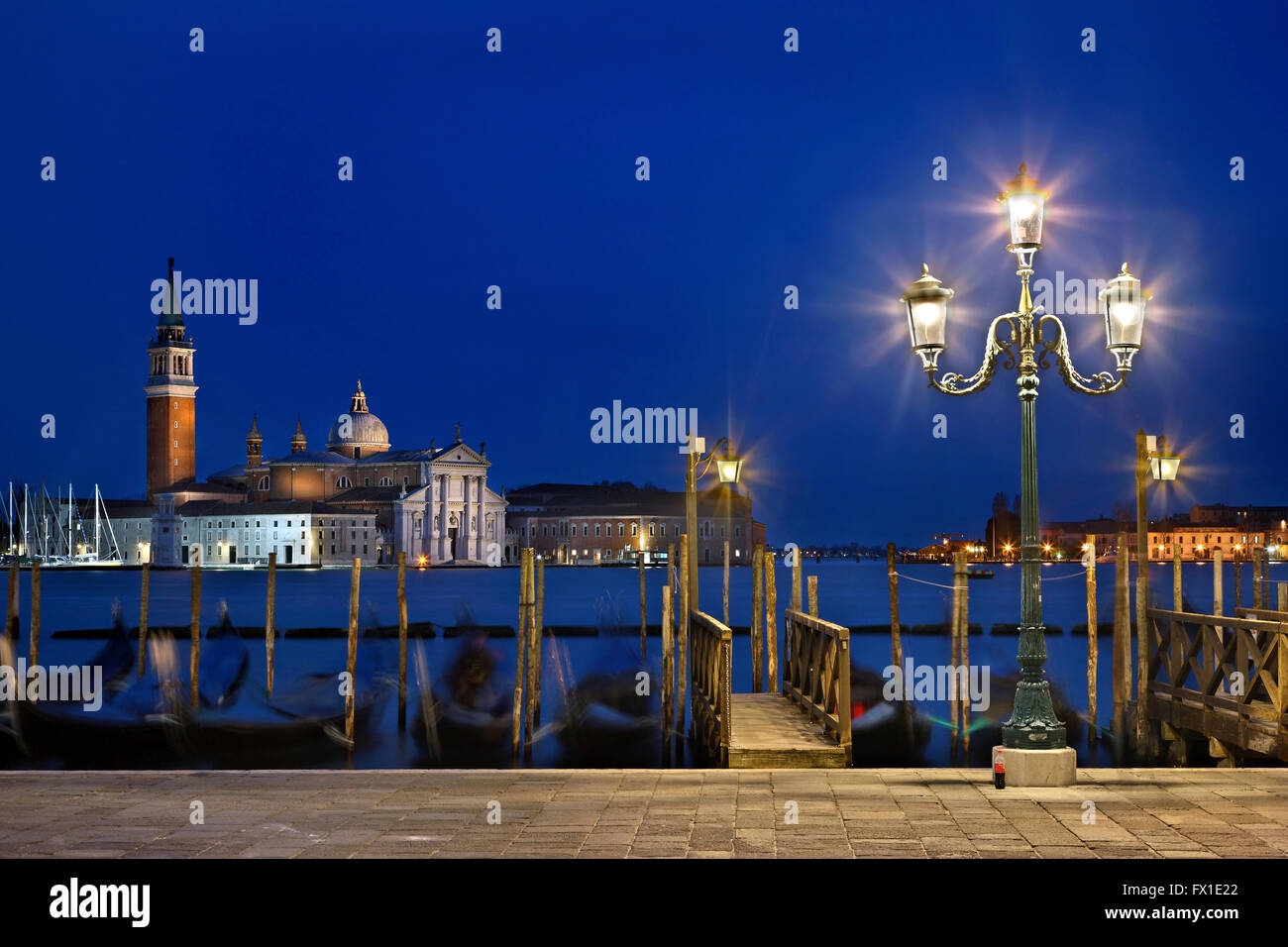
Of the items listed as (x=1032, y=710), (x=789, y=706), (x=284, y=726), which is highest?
(x=1032, y=710)

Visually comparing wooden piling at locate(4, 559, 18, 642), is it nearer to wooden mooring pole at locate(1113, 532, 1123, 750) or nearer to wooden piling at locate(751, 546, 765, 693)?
wooden piling at locate(751, 546, 765, 693)

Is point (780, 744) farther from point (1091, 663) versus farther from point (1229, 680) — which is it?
point (1091, 663)

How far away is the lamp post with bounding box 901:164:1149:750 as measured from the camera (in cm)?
813

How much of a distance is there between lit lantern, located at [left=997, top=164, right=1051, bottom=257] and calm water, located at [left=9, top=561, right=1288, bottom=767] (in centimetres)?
774

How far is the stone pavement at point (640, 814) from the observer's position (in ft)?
20.3

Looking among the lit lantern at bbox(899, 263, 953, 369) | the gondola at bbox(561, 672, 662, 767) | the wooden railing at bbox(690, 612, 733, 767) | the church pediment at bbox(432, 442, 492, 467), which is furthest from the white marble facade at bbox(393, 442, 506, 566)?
the lit lantern at bbox(899, 263, 953, 369)

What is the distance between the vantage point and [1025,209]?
8.19 m

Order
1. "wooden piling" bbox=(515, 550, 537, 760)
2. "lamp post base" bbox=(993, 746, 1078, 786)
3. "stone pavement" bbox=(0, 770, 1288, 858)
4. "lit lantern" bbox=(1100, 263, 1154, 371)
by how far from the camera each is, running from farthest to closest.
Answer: "wooden piling" bbox=(515, 550, 537, 760) < "lit lantern" bbox=(1100, 263, 1154, 371) < "lamp post base" bbox=(993, 746, 1078, 786) < "stone pavement" bbox=(0, 770, 1288, 858)

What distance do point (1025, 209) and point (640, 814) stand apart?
4.26 meters

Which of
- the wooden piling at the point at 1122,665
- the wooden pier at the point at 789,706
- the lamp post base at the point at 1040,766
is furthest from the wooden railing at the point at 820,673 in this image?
the wooden piling at the point at 1122,665
